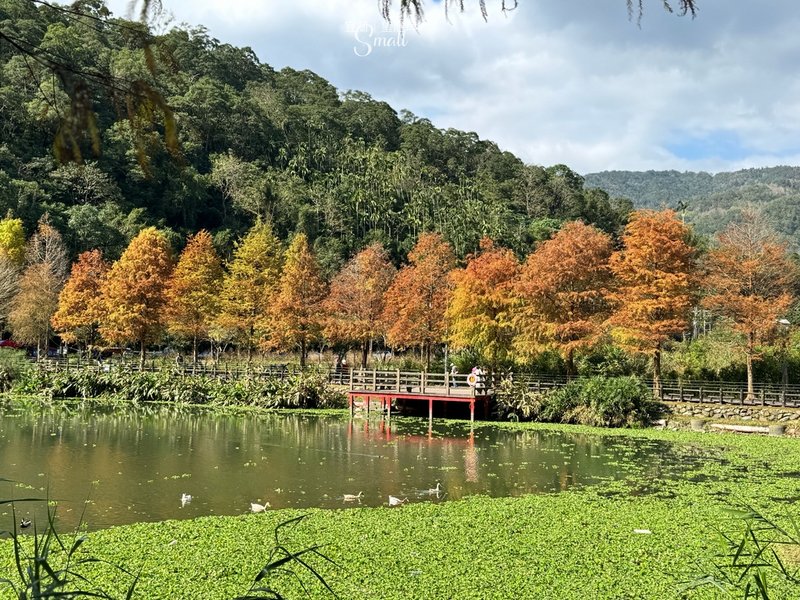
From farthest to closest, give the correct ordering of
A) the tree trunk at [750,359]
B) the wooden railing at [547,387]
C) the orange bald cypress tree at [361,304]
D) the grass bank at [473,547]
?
the orange bald cypress tree at [361,304], the tree trunk at [750,359], the wooden railing at [547,387], the grass bank at [473,547]

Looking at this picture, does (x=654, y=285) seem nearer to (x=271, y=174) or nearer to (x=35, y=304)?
(x=35, y=304)

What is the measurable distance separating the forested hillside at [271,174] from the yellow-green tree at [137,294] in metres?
7.06

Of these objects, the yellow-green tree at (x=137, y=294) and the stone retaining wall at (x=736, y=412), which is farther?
the yellow-green tree at (x=137, y=294)

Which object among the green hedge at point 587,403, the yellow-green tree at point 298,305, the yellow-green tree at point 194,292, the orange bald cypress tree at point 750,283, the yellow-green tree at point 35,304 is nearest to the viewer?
the green hedge at point 587,403

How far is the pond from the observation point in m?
13.1

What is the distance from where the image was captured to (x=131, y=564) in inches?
339

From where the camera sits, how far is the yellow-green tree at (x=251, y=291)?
37.7 metres

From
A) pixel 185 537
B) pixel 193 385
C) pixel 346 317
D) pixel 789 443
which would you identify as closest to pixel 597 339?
pixel 789 443

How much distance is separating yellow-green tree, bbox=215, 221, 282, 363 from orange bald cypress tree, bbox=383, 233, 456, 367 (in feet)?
24.0

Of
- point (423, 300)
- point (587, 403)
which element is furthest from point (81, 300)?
point (587, 403)

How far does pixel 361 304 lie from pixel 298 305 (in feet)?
11.0

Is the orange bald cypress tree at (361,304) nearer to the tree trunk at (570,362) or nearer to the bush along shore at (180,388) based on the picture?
the bush along shore at (180,388)

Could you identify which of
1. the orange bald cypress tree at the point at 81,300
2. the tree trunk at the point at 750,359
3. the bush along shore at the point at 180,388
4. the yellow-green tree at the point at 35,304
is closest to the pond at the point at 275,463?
the bush along shore at the point at 180,388

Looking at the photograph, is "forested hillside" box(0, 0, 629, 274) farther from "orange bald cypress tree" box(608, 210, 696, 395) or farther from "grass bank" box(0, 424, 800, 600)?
"grass bank" box(0, 424, 800, 600)
